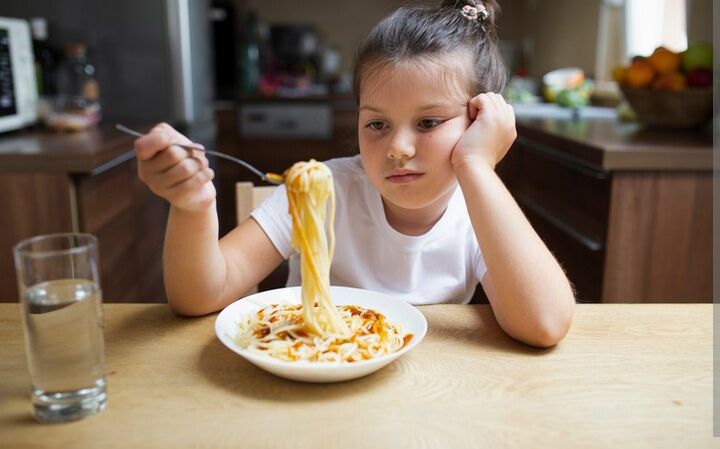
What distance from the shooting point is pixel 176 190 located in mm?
756

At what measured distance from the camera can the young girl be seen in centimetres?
83

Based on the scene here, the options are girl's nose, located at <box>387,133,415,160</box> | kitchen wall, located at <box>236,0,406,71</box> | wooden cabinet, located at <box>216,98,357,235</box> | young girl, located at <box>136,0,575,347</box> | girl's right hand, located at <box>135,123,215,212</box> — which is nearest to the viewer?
girl's right hand, located at <box>135,123,215,212</box>

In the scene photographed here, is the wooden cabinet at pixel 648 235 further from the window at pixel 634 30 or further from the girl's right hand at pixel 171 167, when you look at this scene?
the window at pixel 634 30

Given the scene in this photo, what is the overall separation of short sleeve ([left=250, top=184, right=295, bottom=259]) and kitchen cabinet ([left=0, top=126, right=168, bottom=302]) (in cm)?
91

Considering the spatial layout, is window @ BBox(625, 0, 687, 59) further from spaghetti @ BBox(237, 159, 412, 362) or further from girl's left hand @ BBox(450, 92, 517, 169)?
spaghetti @ BBox(237, 159, 412, 362)

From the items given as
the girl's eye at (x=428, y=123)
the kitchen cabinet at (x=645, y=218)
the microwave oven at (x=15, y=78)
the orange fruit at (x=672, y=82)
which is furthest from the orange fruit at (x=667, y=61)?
the microwave oven at (x=15, y=78)

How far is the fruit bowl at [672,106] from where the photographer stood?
227 cm

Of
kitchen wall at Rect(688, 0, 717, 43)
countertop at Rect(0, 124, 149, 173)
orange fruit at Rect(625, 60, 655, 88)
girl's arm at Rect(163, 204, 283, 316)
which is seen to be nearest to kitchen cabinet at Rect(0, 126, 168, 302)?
countertop at Rect(0, 124, 149, 173)

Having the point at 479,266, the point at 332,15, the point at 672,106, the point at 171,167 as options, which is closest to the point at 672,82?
the point at 672,106

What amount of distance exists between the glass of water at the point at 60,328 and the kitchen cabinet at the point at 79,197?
126 cm

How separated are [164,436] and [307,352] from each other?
18 centimetres

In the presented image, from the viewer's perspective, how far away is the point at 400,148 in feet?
3.05

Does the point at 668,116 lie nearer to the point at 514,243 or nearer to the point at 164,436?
the point at 514,243

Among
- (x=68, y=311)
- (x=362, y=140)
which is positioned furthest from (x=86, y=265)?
(x=362, y=140)
